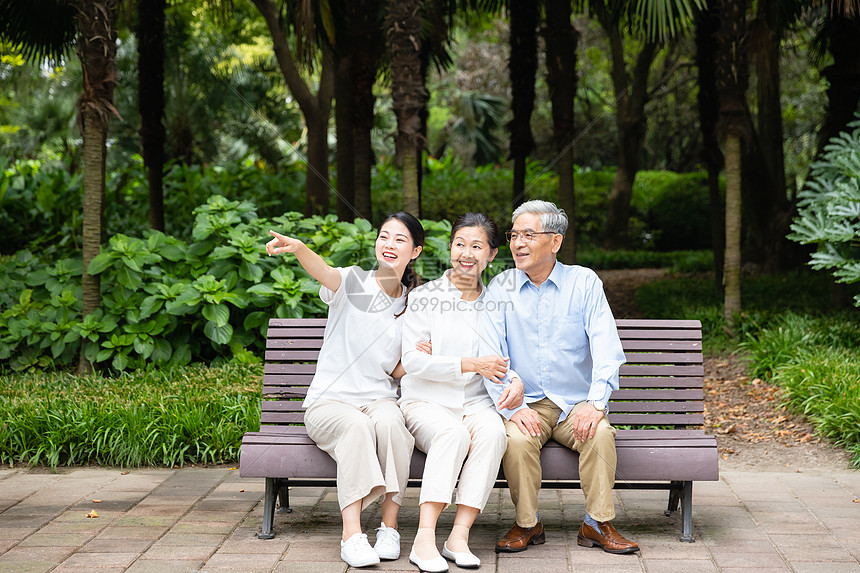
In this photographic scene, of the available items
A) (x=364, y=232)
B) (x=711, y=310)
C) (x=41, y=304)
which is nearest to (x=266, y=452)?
(x=364, y=232)

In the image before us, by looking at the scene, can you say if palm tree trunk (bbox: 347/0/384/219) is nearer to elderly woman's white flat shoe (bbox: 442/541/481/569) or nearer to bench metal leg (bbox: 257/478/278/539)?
bench metal leg (bbox: 257/478/278/539)

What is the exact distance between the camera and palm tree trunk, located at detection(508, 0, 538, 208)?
35.4ft

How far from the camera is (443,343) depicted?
3734mm

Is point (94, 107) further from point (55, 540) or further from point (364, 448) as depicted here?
point (364, 448)

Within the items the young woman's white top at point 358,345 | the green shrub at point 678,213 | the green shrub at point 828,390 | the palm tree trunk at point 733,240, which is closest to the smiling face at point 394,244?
the young woman's white top at point 358,345

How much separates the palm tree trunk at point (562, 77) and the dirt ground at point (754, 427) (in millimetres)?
2885

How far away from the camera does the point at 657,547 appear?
3607mm

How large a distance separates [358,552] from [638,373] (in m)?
1.63

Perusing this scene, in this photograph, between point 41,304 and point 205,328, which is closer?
point 205,328

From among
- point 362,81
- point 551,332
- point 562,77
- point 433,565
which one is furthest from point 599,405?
point 562,77

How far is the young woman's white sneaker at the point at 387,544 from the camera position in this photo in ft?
11.2

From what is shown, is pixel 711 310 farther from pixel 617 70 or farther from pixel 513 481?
pixel 617 70

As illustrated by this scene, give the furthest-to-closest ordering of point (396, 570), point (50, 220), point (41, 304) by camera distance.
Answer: point (50, 220)
point (41, 304)
point (396, 570)

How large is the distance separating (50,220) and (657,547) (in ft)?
30.0
